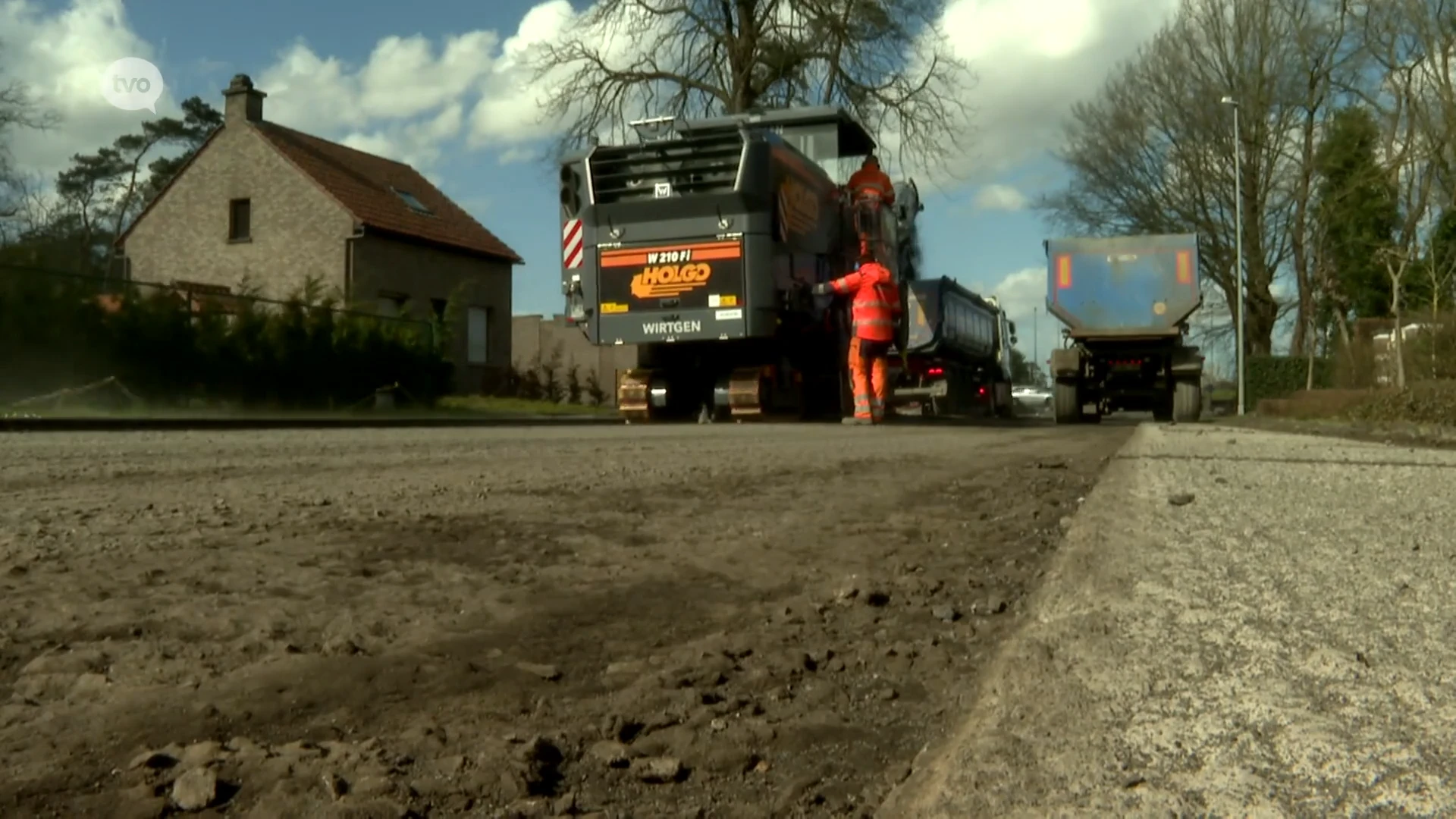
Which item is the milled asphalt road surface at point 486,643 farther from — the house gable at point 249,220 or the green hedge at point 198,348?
the house gable at point 249,220

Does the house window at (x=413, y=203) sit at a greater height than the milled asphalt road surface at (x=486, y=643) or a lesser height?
greater

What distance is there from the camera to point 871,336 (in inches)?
596

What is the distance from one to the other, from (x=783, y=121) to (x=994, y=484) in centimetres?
1261

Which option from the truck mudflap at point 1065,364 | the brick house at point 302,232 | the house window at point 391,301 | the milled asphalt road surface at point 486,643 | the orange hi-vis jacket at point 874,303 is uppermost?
the brick house at point 302,232

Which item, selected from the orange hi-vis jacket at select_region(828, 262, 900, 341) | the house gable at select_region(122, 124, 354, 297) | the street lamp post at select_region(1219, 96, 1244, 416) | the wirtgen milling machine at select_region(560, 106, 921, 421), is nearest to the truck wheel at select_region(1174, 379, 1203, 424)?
the wirtgen milling machine at select_region(560, 106, 921, 421)

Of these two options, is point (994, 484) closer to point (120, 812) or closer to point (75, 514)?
point (75, 514)

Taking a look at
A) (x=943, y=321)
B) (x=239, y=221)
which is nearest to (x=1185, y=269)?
(x=943, y=321)

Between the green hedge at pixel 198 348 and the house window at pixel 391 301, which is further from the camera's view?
the house window at pixel 391 301

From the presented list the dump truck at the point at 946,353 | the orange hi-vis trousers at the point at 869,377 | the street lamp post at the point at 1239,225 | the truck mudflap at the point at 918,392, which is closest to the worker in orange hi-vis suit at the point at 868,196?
the dump truck at the point at 946,353

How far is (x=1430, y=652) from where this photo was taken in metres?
2.52

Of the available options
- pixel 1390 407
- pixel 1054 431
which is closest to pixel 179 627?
pixel 1054 431

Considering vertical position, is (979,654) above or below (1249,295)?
below

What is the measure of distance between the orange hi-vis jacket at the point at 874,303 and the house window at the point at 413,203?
76.8ft

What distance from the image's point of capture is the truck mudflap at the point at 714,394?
16062 millimetres
